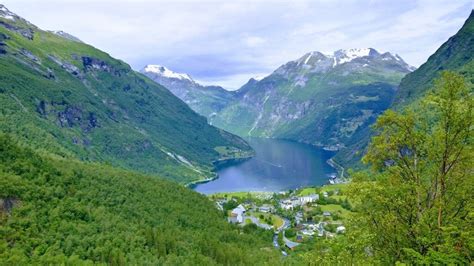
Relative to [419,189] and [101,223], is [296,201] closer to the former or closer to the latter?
[101,223]

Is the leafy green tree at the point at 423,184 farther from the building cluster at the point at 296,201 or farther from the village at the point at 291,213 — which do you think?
the building cluster at the point at 296,201

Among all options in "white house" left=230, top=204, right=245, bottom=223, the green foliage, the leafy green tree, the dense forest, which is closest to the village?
"white house" left=230, top=204, right=245, bottom=223

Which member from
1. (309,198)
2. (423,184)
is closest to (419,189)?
(423,184)

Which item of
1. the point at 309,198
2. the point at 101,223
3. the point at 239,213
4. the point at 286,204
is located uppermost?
the point at 101,223

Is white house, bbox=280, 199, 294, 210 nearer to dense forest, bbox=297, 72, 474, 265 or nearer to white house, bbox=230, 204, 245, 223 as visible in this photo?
white house, bbox=230, 204, 245, 223

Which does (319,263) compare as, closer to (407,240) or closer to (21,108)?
(407,240)
